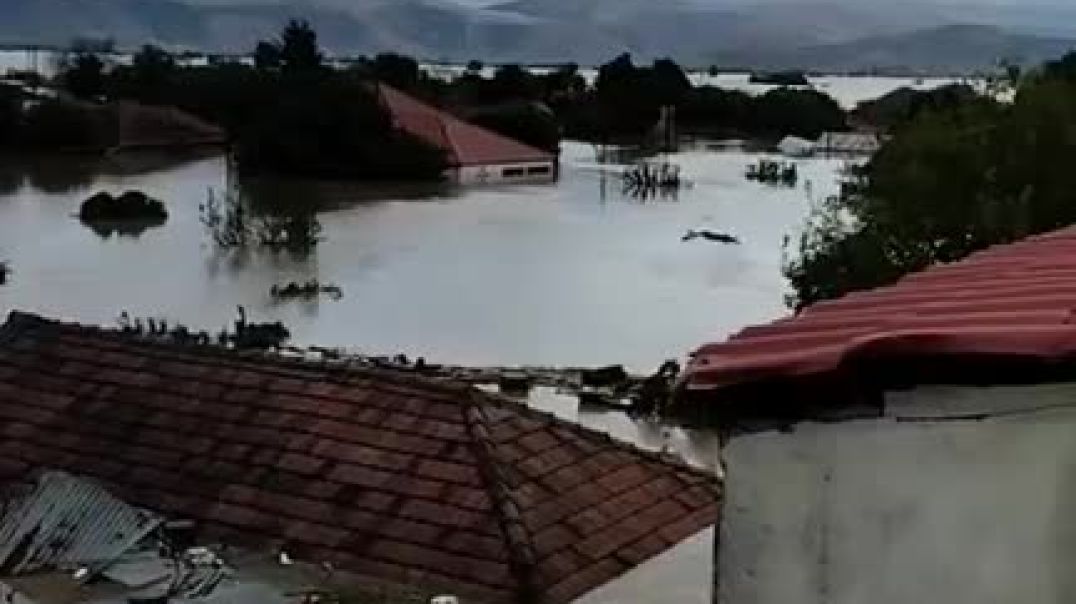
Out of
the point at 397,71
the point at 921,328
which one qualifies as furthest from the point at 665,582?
the point at 397,71

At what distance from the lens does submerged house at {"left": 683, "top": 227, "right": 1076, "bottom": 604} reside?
81.6 inches

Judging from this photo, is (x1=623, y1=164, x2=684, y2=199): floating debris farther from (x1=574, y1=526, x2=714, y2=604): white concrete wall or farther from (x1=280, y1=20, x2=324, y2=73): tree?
(x1=574, y1=526, x2=714, y2=604): white concrete wall

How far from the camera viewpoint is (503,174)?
43.0 meters

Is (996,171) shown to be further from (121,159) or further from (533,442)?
(121,159)

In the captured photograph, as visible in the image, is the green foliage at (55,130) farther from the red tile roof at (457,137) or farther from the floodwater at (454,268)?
the red tile roof at (457,137)

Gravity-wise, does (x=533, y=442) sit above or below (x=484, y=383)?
above

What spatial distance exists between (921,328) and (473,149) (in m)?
41.4

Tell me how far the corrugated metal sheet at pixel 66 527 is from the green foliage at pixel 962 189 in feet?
31.5

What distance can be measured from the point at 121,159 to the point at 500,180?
36.5 ft

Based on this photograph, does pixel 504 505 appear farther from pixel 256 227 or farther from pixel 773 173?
pixel 773 173

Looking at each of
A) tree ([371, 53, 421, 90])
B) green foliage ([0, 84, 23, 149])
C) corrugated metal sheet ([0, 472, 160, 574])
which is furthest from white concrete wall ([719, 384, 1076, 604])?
tree ([371, 53, 421, 90])

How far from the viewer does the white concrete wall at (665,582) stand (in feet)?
20.0

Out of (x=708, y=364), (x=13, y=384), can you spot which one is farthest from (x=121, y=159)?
(x=708, y=364)

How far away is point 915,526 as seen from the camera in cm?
215
